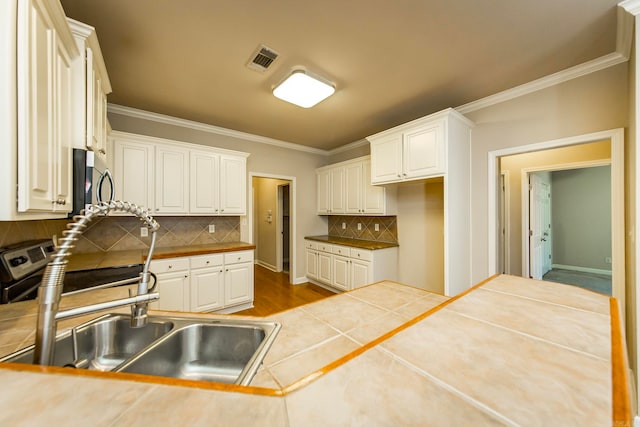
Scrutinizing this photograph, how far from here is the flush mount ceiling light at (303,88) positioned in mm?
2130

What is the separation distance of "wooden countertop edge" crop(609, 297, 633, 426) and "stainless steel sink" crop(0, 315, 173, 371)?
122 centimetres

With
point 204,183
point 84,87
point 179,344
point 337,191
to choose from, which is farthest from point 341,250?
→ point 84,87

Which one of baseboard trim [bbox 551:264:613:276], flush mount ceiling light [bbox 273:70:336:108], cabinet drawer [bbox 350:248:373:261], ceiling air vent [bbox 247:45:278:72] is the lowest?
baseboard trim [bbox 551:264:613:276]

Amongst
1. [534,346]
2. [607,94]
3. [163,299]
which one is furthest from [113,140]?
[607,94]

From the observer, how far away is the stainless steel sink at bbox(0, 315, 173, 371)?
881 millimetres

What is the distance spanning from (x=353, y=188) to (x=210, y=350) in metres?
3.28

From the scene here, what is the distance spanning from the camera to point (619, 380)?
1.41ft

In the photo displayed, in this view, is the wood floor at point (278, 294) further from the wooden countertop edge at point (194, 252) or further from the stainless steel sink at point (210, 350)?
the stainless steel sink at point (210, 350)

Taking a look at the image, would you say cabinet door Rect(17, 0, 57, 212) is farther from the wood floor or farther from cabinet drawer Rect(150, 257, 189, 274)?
the wood floor

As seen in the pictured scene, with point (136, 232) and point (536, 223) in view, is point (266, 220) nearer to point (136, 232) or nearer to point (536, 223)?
point (136, 232)

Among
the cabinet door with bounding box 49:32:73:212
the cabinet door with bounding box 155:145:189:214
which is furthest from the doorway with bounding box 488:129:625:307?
the cabinet door with bounding box 155:145:189:214

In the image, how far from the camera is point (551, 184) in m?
5.50

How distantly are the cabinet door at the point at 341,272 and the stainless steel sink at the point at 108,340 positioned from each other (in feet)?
9.34

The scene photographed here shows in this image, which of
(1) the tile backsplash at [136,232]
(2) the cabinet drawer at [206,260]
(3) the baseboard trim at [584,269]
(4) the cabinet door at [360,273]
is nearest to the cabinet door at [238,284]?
(2) the cabinet drawer at [206,260]
